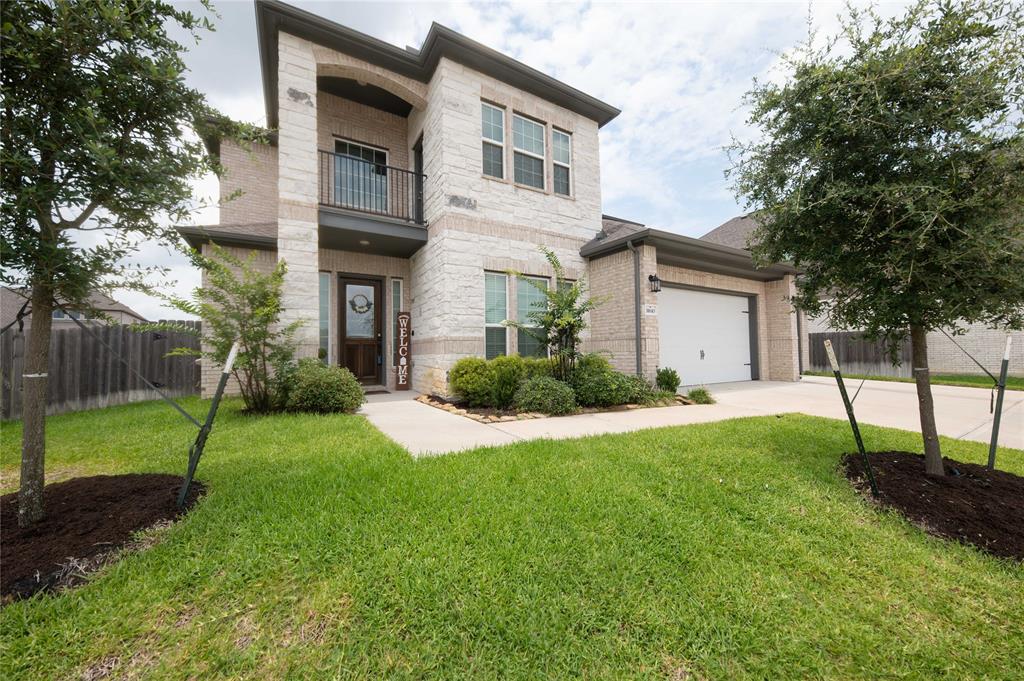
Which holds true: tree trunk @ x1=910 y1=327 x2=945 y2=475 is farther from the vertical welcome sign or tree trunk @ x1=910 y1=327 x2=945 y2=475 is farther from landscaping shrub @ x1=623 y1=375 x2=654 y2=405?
the vertical welcome sign

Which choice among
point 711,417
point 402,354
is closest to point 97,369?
point 402,354

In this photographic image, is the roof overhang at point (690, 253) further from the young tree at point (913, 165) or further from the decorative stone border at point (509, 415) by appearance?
the young tree at point (913, 165)

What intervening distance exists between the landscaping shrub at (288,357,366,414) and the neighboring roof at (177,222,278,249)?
3.55 m

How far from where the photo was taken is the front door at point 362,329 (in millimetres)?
8359

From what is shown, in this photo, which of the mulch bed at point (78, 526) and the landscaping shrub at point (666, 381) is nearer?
the mulch bed at point (78, 526)

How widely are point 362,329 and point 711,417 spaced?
7116 millimetres

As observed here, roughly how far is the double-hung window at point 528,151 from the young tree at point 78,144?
655 centimetres

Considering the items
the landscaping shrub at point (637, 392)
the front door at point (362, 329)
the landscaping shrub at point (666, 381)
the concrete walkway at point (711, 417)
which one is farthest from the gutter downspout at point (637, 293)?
the front door at point (362, 329)

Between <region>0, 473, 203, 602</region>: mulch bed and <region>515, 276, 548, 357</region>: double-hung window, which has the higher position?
<region>515, 276, 548, 357</region>: double-hung window

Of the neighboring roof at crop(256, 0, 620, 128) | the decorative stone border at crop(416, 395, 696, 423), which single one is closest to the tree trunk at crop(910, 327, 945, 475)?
the decorative stone border at crop(416, 395, 696, 423)

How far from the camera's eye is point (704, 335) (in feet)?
31.8

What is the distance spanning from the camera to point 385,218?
773cm

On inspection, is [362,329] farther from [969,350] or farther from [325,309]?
[969,350]

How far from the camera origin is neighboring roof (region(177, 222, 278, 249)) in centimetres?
752
